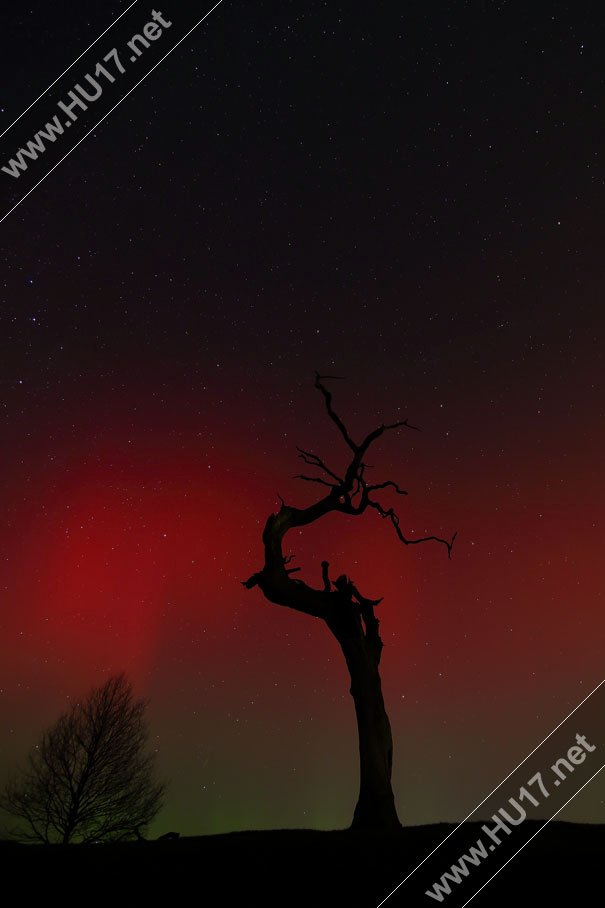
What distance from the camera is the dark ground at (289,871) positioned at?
357 inches

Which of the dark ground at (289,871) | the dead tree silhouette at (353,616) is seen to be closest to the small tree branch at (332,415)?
the dead tree silhouette at (353,616)

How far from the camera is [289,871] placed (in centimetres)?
1018

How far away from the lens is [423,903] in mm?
8883

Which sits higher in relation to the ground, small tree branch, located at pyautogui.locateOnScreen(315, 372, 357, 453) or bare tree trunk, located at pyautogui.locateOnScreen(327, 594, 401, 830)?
small tree branch, located at pyautogui.locateOnScreen(315, 372, 357, 453)

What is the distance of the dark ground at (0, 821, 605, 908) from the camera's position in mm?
9078

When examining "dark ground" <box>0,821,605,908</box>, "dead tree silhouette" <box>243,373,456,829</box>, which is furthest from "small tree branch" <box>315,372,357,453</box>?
"dark ground" <box>0,821,605,908</box>

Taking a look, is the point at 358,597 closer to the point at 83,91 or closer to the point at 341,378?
the point at 341,378

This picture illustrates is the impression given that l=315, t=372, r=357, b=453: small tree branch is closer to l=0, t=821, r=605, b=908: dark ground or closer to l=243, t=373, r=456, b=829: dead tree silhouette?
l=243, t=373, r=456, b=829: dead tree silhouette

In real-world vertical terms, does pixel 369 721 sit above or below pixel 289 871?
above

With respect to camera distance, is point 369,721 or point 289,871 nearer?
point 289,871

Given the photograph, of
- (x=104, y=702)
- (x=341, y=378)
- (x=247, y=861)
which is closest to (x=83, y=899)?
(x=247, y=861)

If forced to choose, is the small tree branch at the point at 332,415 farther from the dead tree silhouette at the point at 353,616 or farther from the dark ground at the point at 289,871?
the dark ground at the point at 289,871

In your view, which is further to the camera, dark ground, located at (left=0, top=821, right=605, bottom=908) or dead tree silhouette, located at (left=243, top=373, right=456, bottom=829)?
dead tree silhouette, located at (left=243, top=373, right=456, bottom=829)

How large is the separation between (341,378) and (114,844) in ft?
34.0
